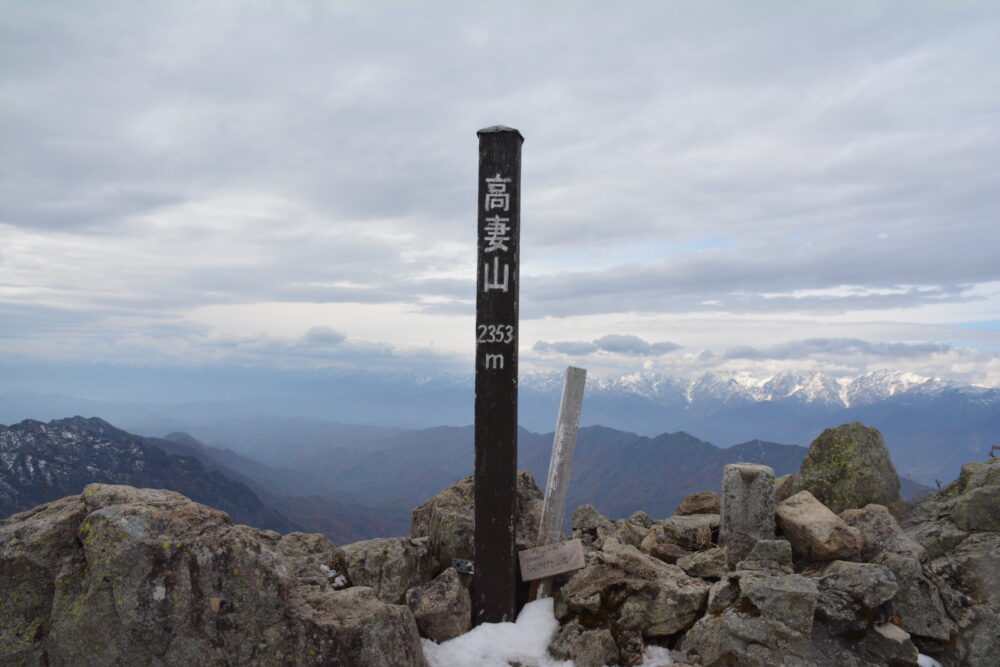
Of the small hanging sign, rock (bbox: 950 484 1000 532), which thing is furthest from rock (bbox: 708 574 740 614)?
rock (bbox: 950 484 1000 532)

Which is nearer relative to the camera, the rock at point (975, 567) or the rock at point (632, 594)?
the rock at point (632, 594)

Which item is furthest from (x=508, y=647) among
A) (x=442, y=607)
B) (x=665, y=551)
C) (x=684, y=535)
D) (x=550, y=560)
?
(x=684, y=535)

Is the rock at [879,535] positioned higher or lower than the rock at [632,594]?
higher

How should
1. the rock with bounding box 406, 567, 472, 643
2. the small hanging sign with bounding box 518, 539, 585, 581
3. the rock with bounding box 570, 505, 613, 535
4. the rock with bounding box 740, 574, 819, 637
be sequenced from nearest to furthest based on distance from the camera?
the rock with bounding box 740, 574, 819, 637
the rock with bounding box 406, 567, 472, 643
the small hanging sign with bounding box 518, 539, 585, 581
the rock with bounding box 570, 505, 613, 535

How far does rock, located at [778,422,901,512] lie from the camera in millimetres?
11266

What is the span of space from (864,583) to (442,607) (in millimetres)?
5659

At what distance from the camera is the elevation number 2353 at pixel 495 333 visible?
8562 millimetres

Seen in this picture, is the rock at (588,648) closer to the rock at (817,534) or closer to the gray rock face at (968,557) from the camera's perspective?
the rock at (817,534)

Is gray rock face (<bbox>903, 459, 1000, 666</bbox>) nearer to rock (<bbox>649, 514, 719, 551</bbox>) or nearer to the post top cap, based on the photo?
rock (<bbox>649, 514, 719, 551</bbox>)

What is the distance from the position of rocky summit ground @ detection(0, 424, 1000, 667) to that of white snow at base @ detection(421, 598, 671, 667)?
0.18 meters

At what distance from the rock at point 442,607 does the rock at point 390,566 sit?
1.10 feet

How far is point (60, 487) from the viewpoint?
9794 centimetres

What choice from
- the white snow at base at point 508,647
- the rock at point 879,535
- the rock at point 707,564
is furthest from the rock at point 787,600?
the rock at point 879,535

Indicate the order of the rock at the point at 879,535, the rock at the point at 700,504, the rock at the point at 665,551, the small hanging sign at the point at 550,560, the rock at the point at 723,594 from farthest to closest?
the rock at the point at 700,504, the rock at the point at 665,551, the small hanging sign at the point at 550,560, the rock at the point at 879,535, the rock at the point at 723,594
